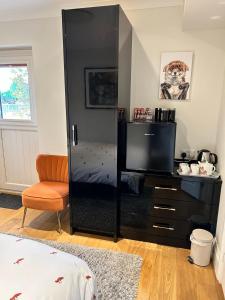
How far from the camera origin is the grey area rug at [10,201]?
10.6 feet

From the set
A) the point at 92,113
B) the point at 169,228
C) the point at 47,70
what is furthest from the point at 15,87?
the point at 169,228

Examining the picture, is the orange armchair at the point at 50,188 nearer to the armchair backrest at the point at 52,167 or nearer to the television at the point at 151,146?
the armchair backrest at the point at 52,167

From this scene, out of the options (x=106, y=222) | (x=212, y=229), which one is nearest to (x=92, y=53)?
(x=106, y=222)

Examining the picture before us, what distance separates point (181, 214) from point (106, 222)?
2.57 feet

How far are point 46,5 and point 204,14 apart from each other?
69.4 inches

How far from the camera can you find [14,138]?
3453 millimetres

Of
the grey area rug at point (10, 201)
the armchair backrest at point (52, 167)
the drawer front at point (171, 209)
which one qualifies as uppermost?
the armchair backrest at point (52, 167)

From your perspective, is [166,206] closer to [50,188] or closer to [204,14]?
[50,188]

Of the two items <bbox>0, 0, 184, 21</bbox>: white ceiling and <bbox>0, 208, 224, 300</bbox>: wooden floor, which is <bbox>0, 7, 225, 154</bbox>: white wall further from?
<bbox>0, 208, 224, 300</bbox>: wooden floor

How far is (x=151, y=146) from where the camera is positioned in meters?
2.31

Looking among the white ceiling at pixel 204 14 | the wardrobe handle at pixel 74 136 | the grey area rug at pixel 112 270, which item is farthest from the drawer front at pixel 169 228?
the white ceiling at pixel 204 14

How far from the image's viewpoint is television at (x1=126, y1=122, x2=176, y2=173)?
2254mm

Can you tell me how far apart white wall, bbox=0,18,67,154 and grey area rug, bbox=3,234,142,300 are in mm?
1328

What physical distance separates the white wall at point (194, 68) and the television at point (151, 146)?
444mm
